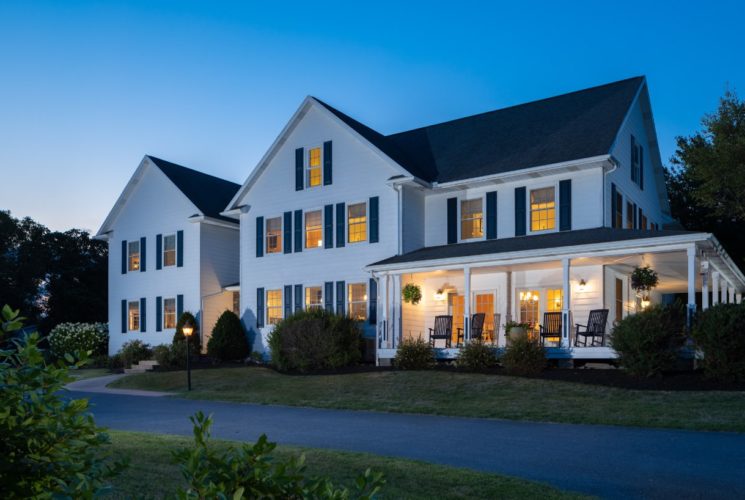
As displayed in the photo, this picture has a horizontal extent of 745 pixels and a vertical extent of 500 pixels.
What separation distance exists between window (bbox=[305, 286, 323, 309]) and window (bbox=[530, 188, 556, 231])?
7.88m

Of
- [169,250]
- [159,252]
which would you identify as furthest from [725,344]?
[159,252]

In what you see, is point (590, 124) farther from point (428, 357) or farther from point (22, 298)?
point (22, 298)

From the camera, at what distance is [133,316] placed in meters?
32.2

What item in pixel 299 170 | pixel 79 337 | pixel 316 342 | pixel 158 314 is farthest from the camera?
pixel 79 337

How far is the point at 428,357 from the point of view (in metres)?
20.8

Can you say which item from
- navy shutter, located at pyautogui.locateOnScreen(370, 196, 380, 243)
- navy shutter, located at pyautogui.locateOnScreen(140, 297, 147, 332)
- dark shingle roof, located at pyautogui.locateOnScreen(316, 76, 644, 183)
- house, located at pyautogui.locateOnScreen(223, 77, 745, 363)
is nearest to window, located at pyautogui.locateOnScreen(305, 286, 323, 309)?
house, located at pyautogui.locateOnScreen(223, 77, 745, 363)

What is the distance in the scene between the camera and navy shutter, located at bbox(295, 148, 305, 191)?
2700cm

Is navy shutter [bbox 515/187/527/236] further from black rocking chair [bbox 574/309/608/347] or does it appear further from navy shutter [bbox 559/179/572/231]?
black rocking chair [bbox 574/309/608/347]

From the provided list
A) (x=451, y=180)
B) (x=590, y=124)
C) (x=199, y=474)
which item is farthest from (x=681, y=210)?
(x=199, y=474)

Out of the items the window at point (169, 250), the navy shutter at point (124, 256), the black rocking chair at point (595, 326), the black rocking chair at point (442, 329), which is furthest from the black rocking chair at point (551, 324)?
the navy shutter at point (124, 256)

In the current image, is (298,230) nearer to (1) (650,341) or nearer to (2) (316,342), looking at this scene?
(2) (316,342)

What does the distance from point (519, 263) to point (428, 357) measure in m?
3.66

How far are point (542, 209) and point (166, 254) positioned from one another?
53.8 ft

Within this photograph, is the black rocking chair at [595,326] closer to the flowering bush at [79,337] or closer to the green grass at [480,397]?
the green grass at [480,397]
